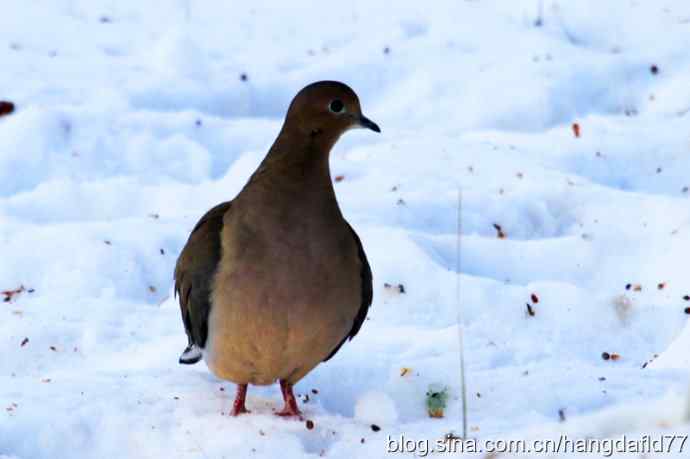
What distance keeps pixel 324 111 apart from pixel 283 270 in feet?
2.07

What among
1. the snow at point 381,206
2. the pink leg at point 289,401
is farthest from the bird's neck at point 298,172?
the snow at point 381,206

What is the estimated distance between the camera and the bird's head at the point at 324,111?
4379 mm

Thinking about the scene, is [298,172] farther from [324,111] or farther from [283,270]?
[283,270]

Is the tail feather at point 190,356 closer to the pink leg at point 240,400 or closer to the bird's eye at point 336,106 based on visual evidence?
the pink leg at point 240,400


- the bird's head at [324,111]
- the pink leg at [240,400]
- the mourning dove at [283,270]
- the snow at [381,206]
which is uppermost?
the bird's head at [324,111]

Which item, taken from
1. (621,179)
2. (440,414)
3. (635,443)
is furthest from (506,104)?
(635,443)

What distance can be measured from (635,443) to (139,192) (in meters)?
4.07

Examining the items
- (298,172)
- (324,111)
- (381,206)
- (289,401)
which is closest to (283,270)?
(298,172)

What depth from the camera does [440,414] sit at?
442 centimetres

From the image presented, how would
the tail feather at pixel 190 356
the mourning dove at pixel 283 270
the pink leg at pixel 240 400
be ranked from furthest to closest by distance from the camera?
the tail feather at pixel 190 356, the pink leg at pixel 240 400, the mourning dove at pixel 283 270

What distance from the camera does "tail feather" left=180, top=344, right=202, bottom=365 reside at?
451 cm

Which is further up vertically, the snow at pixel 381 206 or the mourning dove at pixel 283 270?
the mourning dove at pixel 283 270

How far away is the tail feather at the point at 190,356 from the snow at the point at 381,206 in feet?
0.26

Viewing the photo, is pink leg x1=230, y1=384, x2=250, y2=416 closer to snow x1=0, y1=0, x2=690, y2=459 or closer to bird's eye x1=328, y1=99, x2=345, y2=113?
snow x1=0, y1=0, x2=690, y2=459
